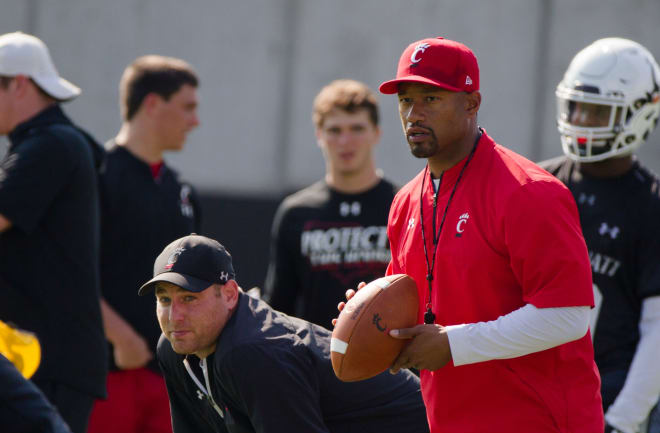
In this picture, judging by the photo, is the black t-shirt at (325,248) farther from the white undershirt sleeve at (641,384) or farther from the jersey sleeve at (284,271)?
the white undershirt sleeve at (641,384)

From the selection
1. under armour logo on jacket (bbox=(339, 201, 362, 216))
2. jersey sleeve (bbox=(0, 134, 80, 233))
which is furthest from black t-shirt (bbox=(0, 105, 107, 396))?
under armour logo on jacket (bbox=(339, 201, 362, 216))

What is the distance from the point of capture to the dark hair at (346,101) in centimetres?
547

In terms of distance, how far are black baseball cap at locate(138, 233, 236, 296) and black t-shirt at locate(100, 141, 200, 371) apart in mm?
1550

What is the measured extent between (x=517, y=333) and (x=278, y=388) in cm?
89

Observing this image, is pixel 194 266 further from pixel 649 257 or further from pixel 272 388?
pixel 649 257

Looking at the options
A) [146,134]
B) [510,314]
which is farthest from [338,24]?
[510,314]

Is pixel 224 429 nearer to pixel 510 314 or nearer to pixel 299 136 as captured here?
pixel 510 314

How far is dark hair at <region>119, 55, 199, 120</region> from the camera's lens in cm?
564

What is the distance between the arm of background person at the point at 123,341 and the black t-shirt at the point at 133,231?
3.9 inches

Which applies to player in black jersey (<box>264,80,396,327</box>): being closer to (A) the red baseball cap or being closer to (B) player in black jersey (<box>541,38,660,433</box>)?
(B) player in black jersey (<box>541,38,660,433</box>)

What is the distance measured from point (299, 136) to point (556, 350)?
7.98m

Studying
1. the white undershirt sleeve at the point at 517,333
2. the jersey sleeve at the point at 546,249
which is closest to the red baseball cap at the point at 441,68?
the jersey sleeve at the point at 546,249

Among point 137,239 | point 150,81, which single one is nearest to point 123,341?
point 137,239

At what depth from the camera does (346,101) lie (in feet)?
17.9
